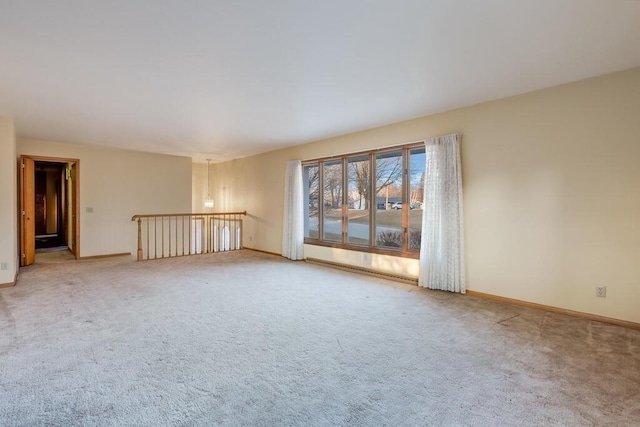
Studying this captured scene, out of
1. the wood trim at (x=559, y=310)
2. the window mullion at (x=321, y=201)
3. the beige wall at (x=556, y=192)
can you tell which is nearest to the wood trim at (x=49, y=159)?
the window mullion at (x=321, y=201)

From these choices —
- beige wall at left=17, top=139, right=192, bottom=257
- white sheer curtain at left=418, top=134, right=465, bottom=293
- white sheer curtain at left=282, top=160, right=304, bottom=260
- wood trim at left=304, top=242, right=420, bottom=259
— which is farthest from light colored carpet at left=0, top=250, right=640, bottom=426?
beige wall at left=17, top=139, right=192, bottom=257

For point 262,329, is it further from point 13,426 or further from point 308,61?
point 308,61

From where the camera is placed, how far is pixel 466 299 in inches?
155

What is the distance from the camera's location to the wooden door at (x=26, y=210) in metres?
5.75

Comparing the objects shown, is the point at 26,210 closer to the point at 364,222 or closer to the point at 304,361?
the point at 364,222

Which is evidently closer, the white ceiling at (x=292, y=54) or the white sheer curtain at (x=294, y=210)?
the white ceiling at (x=292, y=54)

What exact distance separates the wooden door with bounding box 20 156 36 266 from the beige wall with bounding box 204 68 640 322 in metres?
7.07

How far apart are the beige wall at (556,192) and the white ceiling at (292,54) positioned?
1.01ft

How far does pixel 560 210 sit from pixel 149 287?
5.38 m

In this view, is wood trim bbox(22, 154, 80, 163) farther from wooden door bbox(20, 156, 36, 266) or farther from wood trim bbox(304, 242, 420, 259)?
wood trim bbox(304, 242, 420, 259)

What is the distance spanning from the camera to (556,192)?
11.3ft

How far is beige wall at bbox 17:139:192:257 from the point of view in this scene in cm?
661

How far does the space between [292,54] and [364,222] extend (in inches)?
136

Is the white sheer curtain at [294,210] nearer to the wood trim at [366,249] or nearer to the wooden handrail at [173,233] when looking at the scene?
the wood trim at [366,249]
